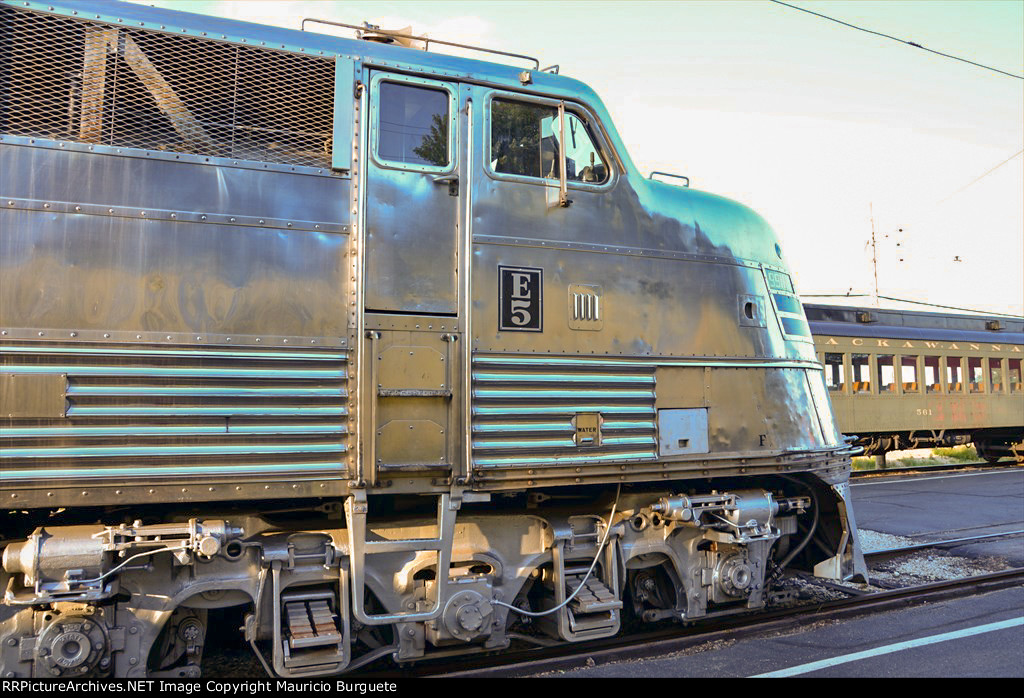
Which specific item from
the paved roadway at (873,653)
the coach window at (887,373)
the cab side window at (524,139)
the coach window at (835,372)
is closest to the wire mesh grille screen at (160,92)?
the cab side window at (524,139)

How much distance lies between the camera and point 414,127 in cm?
532

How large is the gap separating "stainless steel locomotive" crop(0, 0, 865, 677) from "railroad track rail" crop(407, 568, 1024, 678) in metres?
0.16

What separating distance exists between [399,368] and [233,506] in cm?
136

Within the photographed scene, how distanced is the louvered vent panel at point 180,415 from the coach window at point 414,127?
1393 millimetres

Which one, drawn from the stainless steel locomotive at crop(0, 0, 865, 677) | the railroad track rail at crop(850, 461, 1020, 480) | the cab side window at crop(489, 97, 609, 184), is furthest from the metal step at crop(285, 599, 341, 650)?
the railroad track rail at crop(850, 461, 1020, 480)

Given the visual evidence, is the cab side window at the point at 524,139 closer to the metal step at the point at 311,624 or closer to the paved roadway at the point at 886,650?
the metal step at the point at 311,624

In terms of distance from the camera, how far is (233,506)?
16.7ft

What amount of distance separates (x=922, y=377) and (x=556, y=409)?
16347mm

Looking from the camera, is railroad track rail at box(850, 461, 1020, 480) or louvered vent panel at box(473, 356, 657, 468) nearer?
→ louvered vent panel at box(473, 356, 657, 468)

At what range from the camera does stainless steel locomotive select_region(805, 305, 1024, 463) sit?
1769cm

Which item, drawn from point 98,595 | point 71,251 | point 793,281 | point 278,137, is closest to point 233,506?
point 98,595

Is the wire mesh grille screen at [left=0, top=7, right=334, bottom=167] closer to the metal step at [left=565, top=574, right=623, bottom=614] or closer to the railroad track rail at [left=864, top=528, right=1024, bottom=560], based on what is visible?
the metal step at [left=565, top=574, right=623, bottom=614]

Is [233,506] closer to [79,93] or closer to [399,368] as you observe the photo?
[399,368]

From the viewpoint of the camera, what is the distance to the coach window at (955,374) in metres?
19.5
